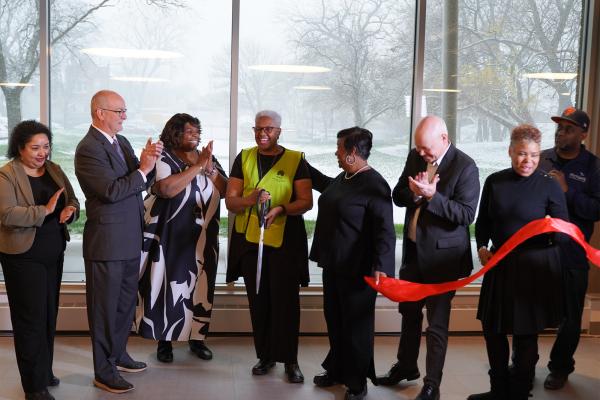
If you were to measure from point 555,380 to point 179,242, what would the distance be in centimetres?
240

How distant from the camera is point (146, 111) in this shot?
518 cm

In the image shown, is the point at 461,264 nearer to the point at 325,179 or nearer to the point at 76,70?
the point at 325,179

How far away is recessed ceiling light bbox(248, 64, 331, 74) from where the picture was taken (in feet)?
17.1

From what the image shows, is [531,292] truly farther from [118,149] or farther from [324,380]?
[118,149]

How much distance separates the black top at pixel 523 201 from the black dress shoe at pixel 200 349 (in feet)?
6.73

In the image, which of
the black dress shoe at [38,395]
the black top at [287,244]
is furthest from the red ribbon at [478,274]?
the black dress shoe at [38,395]

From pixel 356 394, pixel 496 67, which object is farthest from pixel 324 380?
pixel 496 67

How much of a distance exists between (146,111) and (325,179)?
4.88 ft

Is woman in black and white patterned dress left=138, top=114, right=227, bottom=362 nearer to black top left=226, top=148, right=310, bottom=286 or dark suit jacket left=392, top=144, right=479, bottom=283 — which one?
black top left=226, top=148, right=310, bottom=286

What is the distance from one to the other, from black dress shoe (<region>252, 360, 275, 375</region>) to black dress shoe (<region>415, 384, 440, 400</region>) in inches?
37.5

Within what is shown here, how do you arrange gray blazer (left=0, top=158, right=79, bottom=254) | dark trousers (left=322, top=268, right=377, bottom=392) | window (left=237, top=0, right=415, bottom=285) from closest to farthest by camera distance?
gray blazer (left=0, top=158, right=79, bottom=254) < dark trousers (left=322, top=268, right=377, bottom=392) < window (left=237, top=0, right=415, bottom=285)

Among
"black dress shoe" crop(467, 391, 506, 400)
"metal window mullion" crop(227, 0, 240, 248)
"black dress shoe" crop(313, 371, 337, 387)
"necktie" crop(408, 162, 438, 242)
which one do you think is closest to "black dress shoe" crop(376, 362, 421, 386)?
"black dress shoe" crop(313, 371, 337, 387)

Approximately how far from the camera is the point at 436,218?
12.4 feet

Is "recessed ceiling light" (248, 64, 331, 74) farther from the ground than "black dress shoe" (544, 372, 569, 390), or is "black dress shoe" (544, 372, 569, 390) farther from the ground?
→ "recessed ceiling light" (248, 64, 331, 74)
